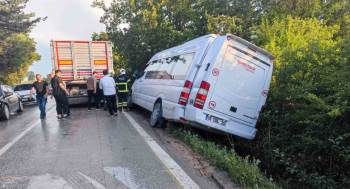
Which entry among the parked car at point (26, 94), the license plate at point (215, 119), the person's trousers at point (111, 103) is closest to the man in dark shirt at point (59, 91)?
the person's trousers at point (111, 103)

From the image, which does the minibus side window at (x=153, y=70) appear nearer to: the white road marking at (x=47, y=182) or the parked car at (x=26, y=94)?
the white road marking at (x=47, y=182)

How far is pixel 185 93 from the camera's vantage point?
7.41m

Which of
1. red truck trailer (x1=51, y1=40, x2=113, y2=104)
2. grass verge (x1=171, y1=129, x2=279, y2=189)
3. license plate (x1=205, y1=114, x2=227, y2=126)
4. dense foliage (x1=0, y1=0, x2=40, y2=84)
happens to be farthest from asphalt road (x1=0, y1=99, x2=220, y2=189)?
dense foliage (x1=0, y1=0, x2=40, y2=84)

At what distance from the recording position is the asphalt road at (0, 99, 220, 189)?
4.66 m

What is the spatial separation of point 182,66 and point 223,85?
1.49m

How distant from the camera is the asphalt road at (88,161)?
4.66m

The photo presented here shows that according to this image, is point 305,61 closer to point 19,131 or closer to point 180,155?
point 180,155

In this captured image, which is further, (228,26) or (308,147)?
(228,26)

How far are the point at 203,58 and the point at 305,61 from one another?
95.4 inches

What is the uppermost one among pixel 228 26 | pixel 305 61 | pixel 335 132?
pixel 228 26

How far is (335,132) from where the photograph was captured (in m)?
6.02

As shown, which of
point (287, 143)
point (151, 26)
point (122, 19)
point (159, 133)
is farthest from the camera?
point (122, 19)

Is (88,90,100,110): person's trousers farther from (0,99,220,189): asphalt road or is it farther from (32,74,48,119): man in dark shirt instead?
(0,99,220,189): asphalt road

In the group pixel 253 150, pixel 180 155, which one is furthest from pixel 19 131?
pixel 253 150
